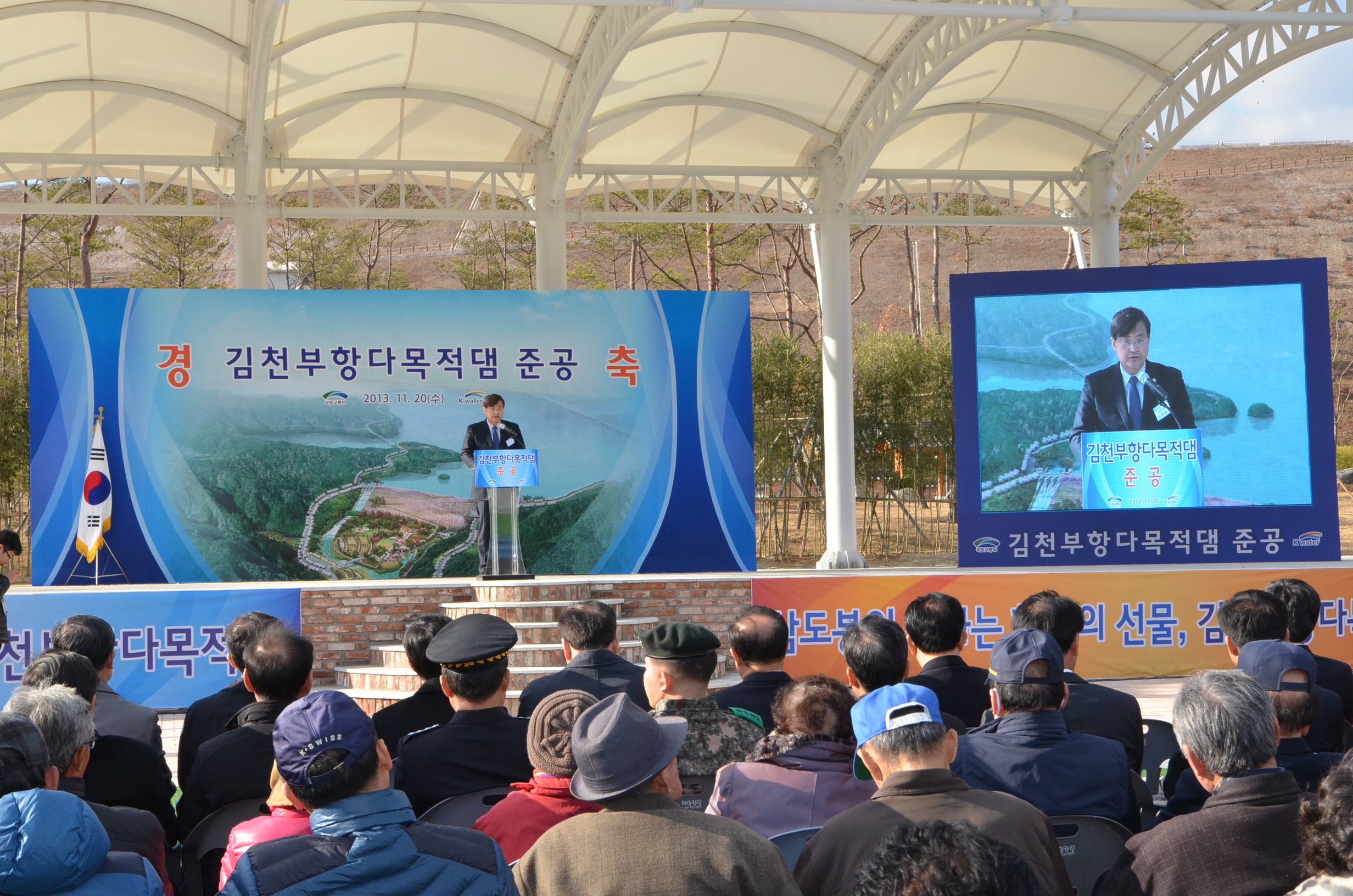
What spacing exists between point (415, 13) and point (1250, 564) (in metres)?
8.49

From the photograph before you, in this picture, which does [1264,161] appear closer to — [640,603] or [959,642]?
[640,603]

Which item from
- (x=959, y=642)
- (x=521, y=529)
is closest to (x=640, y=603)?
(x=521, y=529)

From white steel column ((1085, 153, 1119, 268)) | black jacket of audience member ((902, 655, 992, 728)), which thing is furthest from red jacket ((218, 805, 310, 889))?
white steel column ((1085, 153, 1119, 268))

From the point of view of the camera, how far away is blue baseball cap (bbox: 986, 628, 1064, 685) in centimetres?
295

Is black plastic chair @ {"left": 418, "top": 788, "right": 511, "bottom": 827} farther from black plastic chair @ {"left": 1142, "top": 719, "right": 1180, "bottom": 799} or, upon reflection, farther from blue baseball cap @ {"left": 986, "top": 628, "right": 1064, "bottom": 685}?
black plastic chair @ {"left": 1142, "top": 719, "right": 1180, "bottom": 799}

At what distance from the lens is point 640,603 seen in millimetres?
9422

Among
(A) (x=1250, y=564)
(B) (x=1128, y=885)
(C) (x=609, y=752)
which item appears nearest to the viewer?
(C) (x=609, y=752)

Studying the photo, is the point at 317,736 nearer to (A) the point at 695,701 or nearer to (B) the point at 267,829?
(B) the point at 267,829

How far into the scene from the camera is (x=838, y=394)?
11.6 meters

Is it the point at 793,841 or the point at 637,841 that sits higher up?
the point at 637,841

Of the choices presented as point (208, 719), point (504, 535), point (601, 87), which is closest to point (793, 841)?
point (208, 719)

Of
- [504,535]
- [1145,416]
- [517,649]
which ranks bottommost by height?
[517,649]

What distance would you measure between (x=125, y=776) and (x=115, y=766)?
0.12 ft

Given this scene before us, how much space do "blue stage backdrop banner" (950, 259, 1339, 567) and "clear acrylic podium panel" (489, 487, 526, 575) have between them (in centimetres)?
405
